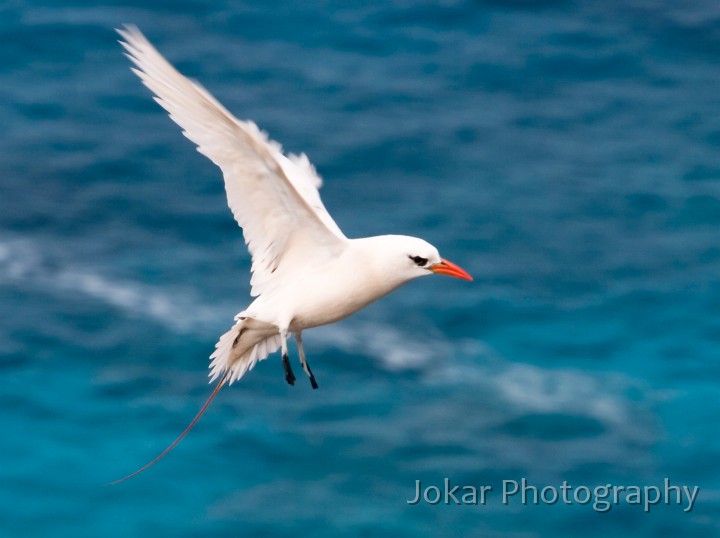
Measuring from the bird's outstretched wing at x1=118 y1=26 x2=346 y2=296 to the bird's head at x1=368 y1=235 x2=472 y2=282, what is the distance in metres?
0.40

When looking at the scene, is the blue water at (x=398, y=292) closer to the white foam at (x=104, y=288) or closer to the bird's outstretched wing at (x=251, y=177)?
the white foam at (x=104, y=288)

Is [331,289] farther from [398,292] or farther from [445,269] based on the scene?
[398,292]

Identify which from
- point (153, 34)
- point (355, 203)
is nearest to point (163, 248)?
point (355, 203)

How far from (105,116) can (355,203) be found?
424 centimetres

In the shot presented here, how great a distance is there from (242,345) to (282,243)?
86cm

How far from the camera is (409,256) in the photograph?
8258mm

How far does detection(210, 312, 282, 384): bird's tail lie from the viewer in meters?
8.84

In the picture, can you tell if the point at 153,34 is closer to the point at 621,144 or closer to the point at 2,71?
the point at 2,71

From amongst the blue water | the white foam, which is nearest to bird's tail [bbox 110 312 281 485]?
the blue water

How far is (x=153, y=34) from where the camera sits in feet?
72.0

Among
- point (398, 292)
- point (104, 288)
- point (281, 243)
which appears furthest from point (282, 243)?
point (104, 288)

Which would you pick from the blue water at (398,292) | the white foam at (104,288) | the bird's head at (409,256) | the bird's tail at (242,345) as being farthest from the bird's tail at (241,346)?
the white foam at (104,288)

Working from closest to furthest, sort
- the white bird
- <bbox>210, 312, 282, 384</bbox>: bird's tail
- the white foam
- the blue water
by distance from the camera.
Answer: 1. the white bird
2. <bbox>210, 312, 282, 384</bbox>: bird's tail
3. the blue water
4. the white foam

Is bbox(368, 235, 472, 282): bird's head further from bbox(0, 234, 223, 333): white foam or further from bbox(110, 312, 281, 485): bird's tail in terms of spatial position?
bbox(0, 234, 223, 333): white foam
